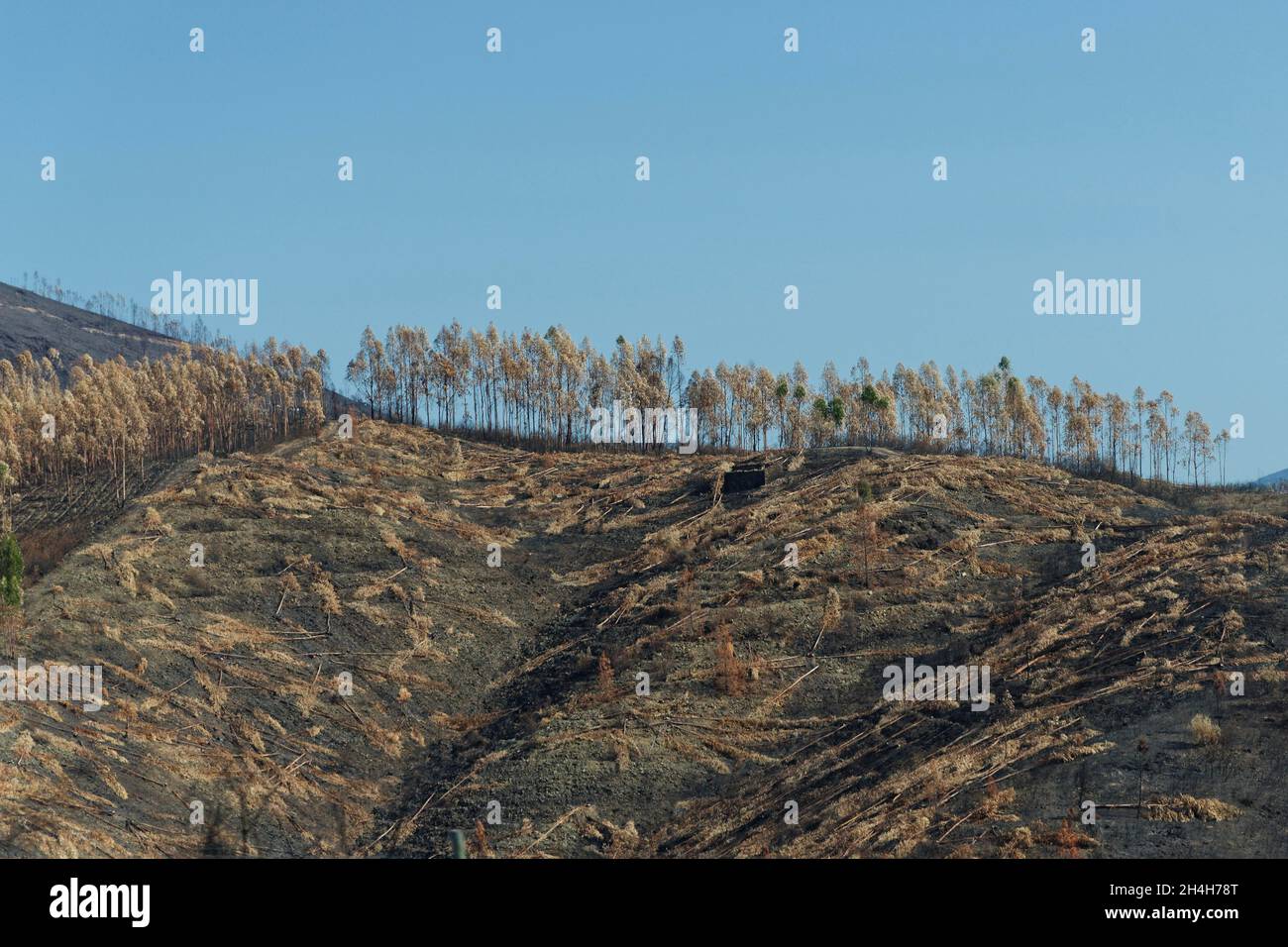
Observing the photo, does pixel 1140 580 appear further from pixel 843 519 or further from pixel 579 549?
pixel 579 549

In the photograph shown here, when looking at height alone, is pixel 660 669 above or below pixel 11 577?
below

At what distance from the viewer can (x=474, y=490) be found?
321ft

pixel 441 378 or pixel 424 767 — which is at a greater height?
pixel 441 378

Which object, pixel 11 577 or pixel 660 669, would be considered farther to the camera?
pixel 660 669

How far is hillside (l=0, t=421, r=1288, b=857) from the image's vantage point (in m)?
50.5

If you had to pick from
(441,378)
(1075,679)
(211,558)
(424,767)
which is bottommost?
(424,767)

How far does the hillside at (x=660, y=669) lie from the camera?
166 ft

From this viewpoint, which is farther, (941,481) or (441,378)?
(441,378)

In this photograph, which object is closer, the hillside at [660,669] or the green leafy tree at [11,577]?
the hillside at [660,669]

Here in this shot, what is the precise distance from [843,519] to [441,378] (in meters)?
53.5

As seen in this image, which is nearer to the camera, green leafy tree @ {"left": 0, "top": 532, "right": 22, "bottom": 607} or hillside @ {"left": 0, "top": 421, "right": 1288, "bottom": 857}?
hillside @ {"left": 0, "top": 421, "right": 1288, "bottom": 857}

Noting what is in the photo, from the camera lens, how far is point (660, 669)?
2687 inches
